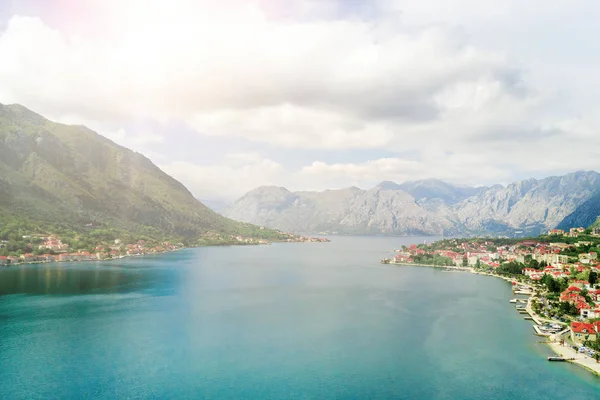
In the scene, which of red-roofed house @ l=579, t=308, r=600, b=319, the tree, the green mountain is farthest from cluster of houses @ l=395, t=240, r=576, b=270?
the green mountain

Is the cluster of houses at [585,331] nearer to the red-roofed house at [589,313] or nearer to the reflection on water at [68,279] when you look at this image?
the red-roofed house at [589,313]

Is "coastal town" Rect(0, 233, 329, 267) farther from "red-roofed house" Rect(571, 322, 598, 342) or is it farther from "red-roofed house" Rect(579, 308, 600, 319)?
"red-roofed house" Rect(579, 308, 600, 319)

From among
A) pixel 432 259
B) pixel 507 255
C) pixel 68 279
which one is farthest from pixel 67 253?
pixel 507 255

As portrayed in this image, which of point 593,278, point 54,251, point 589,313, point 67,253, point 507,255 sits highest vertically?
point 54,251

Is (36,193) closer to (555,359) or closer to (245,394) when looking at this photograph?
(245,394)

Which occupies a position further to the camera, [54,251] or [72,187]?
[72,187]

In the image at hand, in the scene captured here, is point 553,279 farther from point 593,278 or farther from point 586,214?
point 586,214

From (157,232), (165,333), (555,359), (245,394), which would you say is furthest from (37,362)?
(157,232)
